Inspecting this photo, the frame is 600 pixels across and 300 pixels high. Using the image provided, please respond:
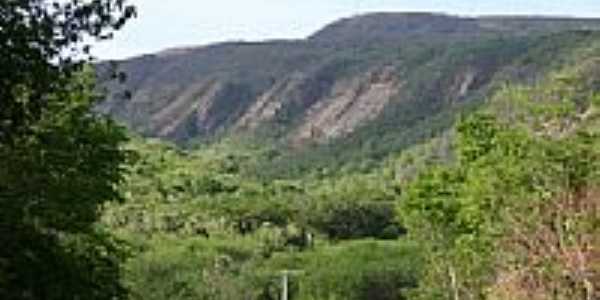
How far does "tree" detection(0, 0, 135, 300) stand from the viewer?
640 inches

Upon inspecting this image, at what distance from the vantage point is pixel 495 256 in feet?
143

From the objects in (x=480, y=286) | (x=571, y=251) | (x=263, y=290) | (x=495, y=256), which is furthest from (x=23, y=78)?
(x=263, y=290)

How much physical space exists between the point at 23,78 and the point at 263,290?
87936 mm

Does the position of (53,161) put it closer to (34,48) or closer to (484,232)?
(34,48)

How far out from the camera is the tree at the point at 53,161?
16.3 m

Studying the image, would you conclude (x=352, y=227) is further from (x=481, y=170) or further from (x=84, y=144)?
(x=84, y=144)

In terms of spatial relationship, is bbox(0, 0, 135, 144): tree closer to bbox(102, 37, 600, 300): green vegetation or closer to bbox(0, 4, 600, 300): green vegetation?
bbox(0, 4, 600, 300): green vegetation

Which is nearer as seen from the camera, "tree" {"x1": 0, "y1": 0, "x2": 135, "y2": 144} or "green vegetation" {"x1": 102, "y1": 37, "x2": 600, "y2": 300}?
"tree" {"x1": 0, "y1": 0, "x2": 135, "y2": 144}

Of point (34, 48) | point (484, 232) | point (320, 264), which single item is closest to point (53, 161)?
point (34, 48)

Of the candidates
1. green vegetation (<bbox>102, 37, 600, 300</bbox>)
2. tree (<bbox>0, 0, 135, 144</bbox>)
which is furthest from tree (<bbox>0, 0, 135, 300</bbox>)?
green vegetation (<bbox>102, 37, 600, 300</bbox>)

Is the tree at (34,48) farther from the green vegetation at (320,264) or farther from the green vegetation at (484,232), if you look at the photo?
the green vegetation at (484,232)

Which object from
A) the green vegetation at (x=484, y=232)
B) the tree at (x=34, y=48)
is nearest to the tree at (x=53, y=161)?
the tree at (x=34, y=48)

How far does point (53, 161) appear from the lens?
23641mm

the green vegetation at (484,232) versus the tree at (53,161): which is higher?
the tree at (53,161)
